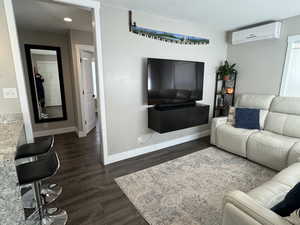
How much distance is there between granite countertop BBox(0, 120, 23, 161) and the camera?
1089 mm

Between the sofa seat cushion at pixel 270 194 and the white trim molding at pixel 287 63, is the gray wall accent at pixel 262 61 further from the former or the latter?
the sofa seat cushion at pixel 270 194

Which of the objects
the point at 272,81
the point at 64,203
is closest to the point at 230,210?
the point at 64,203

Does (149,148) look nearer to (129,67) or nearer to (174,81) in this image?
(174,81)

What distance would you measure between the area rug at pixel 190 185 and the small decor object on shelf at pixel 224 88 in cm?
137

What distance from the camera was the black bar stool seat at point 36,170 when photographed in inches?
49.7

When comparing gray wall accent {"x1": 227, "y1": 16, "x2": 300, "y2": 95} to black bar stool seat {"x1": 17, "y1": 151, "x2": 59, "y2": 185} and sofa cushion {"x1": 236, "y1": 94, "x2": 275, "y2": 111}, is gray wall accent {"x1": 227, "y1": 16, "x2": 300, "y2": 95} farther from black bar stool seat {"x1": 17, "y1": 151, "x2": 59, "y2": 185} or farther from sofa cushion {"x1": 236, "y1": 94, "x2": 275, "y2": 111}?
black bar stool seat {"x1": 17, "y1": 151, "x2": 59, "y2": 185}

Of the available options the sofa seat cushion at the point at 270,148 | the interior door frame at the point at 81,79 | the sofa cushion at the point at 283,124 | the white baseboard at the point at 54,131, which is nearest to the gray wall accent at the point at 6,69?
the interior door frame at the point at 81,79

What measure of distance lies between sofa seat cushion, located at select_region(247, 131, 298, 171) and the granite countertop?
3078 millimetres

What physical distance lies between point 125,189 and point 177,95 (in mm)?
1865

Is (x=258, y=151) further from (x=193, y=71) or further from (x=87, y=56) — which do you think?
(x=87, y=56)

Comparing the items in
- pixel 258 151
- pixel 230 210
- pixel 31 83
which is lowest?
pixel 258 151

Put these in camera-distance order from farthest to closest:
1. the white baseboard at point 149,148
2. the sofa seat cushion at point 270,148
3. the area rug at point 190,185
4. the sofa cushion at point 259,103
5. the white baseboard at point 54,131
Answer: the white baseboard at point 54,131 → the sofa cushion at point 259,103 → the white baseboard at point 149,148 → the sofa seat cushion at point 270,148 → the area rug at point 190,185

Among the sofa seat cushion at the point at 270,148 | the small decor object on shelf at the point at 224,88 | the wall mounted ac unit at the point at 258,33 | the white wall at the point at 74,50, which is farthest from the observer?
the small decor object on shelf at the point at 224,88

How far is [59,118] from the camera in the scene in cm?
421
